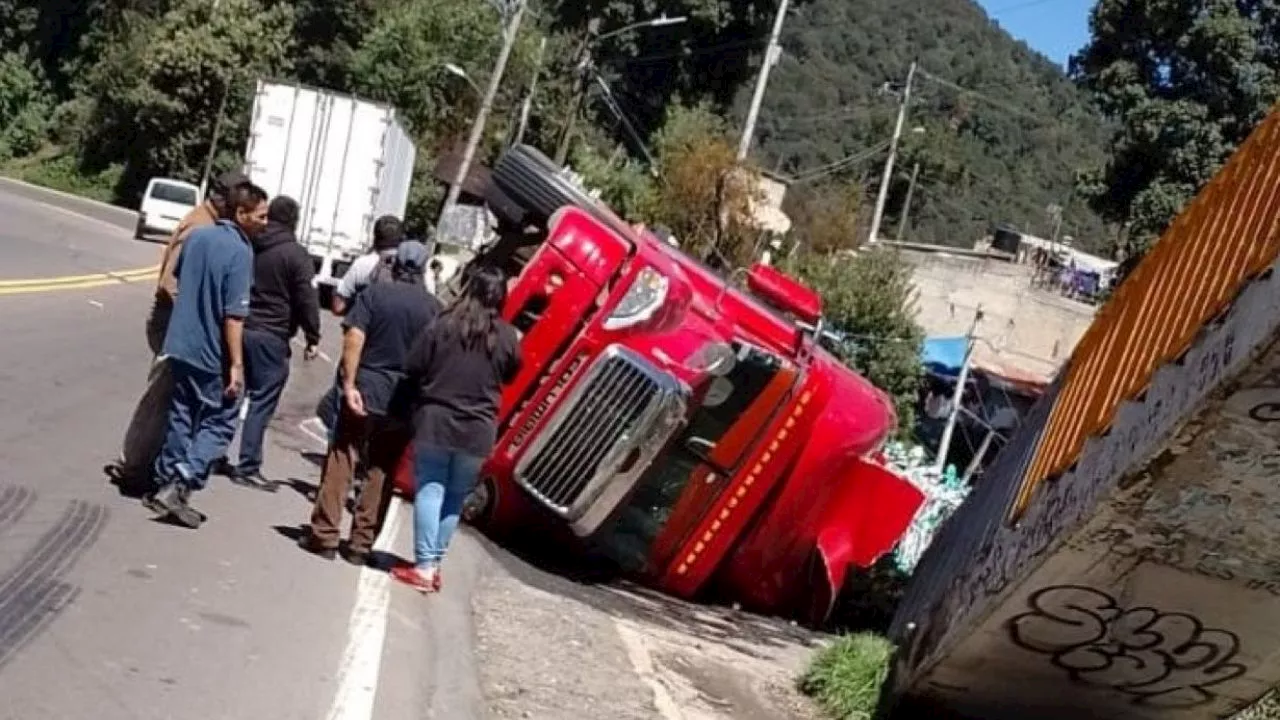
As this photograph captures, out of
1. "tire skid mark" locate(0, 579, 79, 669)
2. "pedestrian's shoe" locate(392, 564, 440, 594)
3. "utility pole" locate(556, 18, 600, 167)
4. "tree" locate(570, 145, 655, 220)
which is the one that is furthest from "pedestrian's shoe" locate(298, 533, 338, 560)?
"utility pole" locate(556, 18, 600, 167)

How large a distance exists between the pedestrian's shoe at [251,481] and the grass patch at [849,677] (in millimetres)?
3434

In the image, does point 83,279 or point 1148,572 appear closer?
point 1148,572

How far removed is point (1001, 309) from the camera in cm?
4462

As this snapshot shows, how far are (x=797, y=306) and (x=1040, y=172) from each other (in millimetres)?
84722

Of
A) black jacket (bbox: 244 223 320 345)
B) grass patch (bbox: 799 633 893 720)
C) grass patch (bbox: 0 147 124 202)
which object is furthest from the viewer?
grass patch (bbox: 0 147 124 202)

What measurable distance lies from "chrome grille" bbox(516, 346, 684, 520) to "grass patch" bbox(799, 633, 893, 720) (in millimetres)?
1786

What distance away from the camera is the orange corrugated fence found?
7059 mm

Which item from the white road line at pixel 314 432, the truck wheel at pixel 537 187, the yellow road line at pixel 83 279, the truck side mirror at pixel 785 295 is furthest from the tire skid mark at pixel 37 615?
the yellow road line at pixel 83 279

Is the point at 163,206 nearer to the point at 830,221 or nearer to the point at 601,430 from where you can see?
the point at 830,221

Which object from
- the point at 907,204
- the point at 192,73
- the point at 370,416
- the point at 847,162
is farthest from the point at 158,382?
the point at 847,162

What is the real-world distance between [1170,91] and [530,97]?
886 inches

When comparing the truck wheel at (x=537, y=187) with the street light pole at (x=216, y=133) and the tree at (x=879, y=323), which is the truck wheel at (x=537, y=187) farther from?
the street light pole at (x=216, y=133)

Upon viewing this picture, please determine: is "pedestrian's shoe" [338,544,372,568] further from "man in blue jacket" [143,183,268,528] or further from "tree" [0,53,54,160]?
"tree" [0,53,54,160]

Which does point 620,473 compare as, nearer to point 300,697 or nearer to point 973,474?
point 300,697
